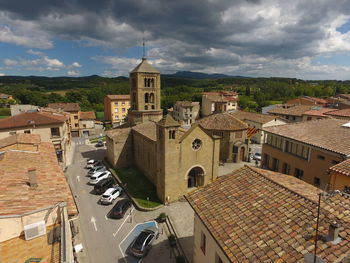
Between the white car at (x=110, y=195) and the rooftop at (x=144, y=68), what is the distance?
19.2 metres

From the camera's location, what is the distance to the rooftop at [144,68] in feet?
113

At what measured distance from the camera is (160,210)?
2336cm

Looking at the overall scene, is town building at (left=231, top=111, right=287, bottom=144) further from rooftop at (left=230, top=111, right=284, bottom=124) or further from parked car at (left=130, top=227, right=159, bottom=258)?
parked car at (left=130, top=227, right=159, bottom=258)

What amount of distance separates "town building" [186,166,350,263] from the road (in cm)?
843

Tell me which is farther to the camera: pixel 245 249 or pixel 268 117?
pixel 268 117

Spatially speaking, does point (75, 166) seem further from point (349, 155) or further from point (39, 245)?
point (349, 155)

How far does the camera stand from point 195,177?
27281 millimetres

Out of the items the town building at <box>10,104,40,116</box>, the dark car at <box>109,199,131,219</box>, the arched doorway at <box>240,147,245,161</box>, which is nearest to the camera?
the dark car at <box>109,199,131,219</box>

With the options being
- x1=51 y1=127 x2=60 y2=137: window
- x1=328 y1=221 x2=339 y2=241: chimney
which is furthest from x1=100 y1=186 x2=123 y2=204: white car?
x1=328 y1=221 x2=339 y2=241: chimney

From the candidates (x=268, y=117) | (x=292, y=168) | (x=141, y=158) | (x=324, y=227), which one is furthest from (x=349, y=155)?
(x=268, y=117)

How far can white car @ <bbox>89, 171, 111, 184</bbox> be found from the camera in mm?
30406

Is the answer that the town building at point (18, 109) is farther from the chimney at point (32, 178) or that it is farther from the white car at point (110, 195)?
the chimney at point (32, 178)

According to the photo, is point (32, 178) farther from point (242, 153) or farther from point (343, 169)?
point (242, 153)

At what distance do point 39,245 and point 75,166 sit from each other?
3053 cm
